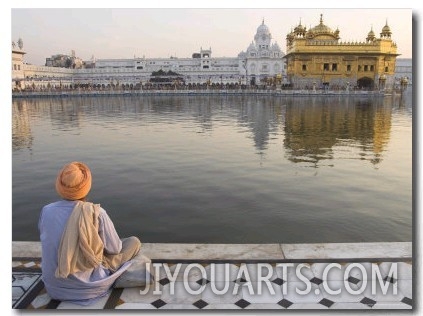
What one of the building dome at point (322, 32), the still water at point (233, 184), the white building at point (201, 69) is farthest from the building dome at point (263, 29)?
the still water at point (233, 184)

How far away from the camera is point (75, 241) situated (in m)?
2.97

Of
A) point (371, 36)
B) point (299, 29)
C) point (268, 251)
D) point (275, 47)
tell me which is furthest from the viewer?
point (275, 47)

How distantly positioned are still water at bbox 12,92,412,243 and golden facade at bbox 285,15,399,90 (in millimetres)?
36144

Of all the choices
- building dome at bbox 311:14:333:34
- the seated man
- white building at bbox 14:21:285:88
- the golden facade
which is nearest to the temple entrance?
the golden facade

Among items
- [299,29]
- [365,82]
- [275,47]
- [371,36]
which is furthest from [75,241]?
[275,47]

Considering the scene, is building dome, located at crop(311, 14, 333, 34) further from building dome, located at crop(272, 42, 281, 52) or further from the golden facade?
building dome, located at crop(272, 42, 281, 52)

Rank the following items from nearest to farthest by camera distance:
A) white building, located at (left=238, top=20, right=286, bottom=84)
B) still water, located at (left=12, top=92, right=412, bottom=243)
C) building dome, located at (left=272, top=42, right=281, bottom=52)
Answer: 1. still water, located at (left=12, top=92, right=412, bottom=243)
2. white building, located at (left=238, top=20, right=286, bottom=84)
3. building dome, located at (left=272, top=42, right=281, bottom=52)

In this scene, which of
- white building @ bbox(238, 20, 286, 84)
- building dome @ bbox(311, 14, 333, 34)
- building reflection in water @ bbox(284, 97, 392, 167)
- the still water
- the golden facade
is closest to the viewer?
the still water

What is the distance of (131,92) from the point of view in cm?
4875

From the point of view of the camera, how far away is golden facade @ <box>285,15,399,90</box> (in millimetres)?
47812

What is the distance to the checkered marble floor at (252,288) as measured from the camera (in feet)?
10.2

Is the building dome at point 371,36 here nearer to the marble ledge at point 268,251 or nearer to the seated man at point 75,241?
the marble ledge at point 268,251

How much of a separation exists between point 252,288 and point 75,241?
1329mm

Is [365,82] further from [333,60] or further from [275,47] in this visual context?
[275,47]
